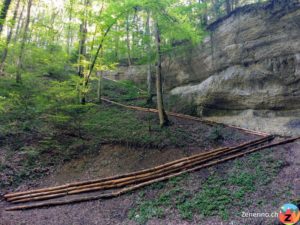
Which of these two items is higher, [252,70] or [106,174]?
[252,70]

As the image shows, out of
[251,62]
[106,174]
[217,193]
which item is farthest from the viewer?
[251,62]

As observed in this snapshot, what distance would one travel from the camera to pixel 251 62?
12.5 m

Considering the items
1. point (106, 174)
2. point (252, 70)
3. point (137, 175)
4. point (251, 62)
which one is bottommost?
point (106, 174)

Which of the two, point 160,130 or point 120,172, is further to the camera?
point 160,130

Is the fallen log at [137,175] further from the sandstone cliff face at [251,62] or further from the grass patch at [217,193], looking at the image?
the sandstone cliff face at [251,62]

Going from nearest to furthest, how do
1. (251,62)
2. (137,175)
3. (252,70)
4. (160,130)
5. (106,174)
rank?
(137,175)
(106,174)
(160,130)
(252,70)
(251,62)

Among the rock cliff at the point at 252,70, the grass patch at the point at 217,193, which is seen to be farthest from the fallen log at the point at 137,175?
the rock cliff at the point at 252,70

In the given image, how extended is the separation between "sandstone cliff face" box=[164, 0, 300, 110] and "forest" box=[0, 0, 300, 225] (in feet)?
0.21

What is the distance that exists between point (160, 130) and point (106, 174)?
388cm

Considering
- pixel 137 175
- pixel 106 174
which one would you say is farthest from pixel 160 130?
pixel 106 174

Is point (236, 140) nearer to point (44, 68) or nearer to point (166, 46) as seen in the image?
point (166, 46)

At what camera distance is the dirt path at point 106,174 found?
5648 mm

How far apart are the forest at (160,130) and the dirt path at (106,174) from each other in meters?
0.05

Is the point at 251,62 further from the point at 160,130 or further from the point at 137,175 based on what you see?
the point at 137,175
